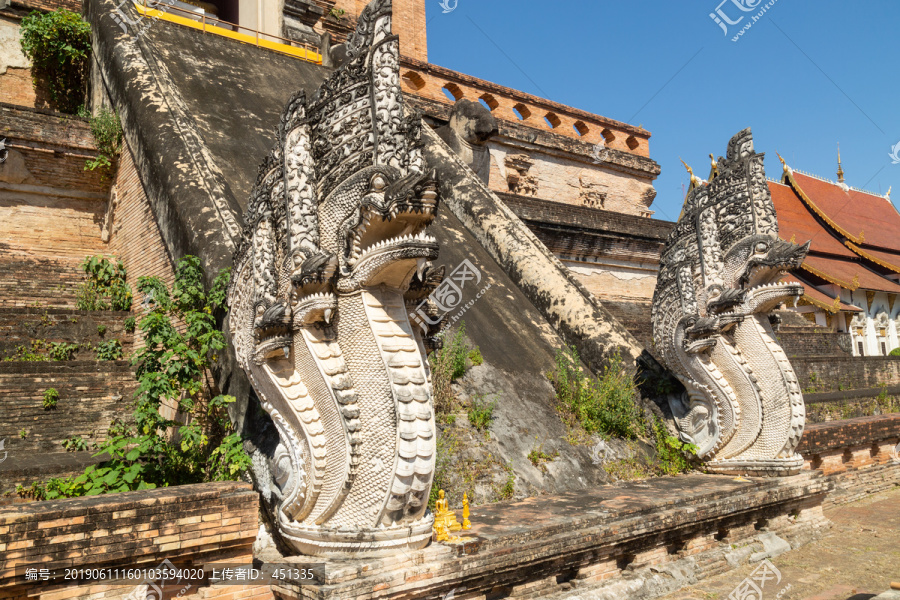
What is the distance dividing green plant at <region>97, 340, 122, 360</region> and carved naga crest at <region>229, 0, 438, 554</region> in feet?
8.04

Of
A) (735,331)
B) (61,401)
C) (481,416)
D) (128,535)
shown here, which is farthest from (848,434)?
(61,401)

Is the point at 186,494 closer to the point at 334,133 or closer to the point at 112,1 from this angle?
the point at 334,133

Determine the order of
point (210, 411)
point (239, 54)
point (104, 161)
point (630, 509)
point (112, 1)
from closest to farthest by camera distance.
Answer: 1. point (630, 509)
2. point (210, 411)
3. point (104, 161)
4. point (112, 1)
5. point (239, 54)

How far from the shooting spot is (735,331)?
539 cm

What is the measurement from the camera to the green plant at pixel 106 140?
6801mm

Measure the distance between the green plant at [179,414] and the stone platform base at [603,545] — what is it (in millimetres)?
940

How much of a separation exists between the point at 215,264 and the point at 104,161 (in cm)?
312

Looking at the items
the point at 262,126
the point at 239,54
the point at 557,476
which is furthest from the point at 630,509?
the point at 239,54

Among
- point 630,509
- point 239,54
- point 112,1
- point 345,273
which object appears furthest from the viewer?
point 239,54

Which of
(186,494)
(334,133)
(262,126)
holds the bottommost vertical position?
(186,494)

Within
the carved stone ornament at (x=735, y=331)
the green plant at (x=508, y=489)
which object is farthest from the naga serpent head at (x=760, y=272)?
the green plant at (x=508, y=489)

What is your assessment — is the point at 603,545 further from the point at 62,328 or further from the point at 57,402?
the point at 62,328

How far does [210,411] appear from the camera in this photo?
452 cm

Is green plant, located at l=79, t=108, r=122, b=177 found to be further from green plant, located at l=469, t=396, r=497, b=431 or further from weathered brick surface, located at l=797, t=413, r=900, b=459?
weathered brick surface, located at l=797, t=413, r=900, b=459
